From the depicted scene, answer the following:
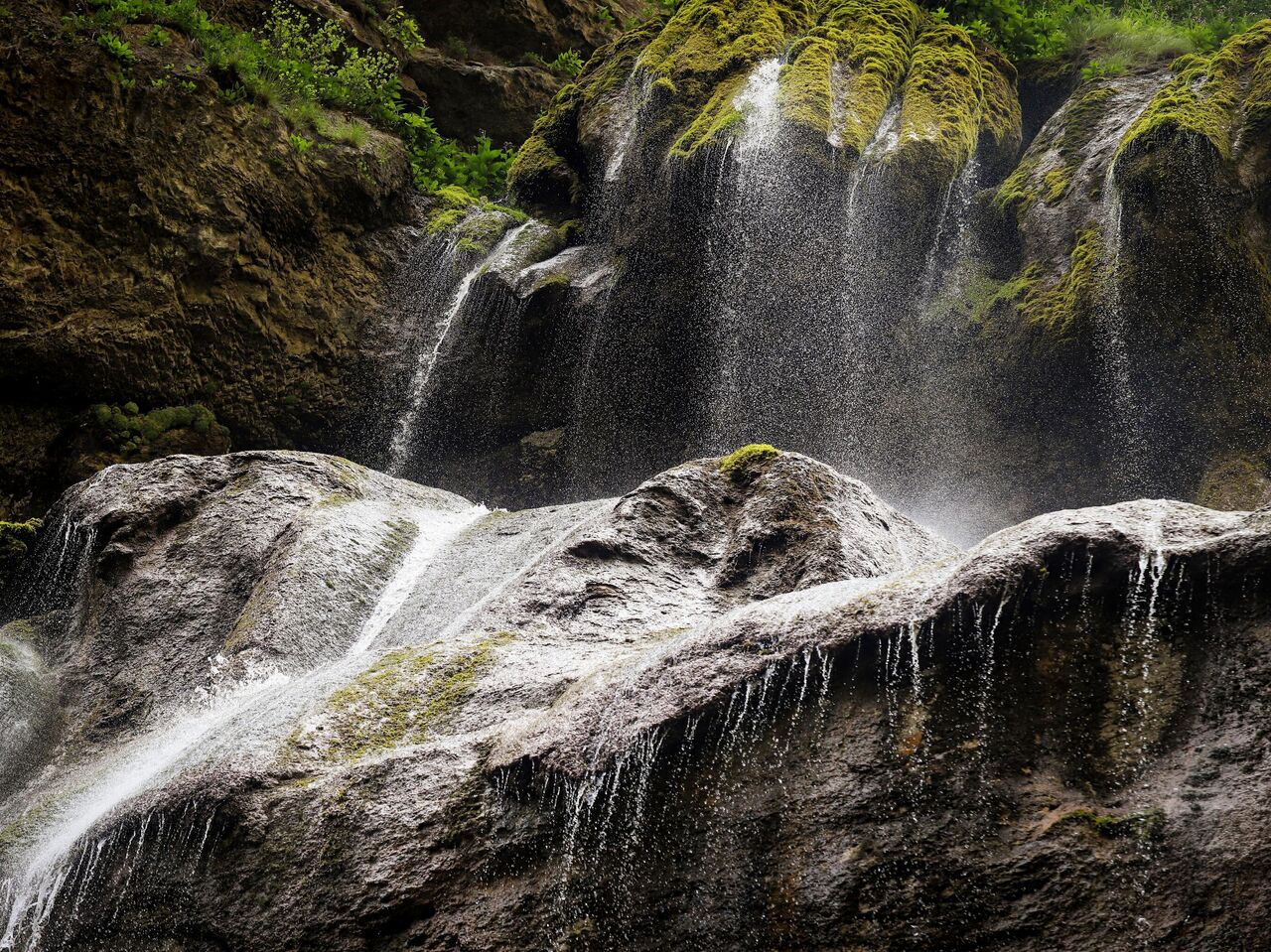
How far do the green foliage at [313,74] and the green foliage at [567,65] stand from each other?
282cm

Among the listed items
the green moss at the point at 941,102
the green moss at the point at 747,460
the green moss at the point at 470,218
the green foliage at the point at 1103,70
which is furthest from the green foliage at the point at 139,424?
the green foliage at the point at 1103,70

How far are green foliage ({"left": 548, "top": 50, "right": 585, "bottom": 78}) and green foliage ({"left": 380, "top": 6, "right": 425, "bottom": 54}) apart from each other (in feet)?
9.16

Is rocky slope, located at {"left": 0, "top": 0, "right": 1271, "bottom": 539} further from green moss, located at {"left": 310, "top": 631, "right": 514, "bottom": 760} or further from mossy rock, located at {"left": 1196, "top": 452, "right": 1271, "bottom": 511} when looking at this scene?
green moss, located at {"left": 310, "top": 631, "right": 514, "bottom": 760}

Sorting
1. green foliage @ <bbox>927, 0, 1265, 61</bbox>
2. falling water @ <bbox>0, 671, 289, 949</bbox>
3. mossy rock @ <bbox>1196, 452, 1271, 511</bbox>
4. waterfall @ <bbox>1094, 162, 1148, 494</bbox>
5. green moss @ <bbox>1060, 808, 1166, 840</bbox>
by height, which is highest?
green foliage @ <bbox>927, 0, 1265, 61</bbox>

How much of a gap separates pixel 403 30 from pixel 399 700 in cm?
1622

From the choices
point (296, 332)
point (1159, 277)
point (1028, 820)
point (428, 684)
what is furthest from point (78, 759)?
point (1159, 277)

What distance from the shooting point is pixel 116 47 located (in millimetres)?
11617

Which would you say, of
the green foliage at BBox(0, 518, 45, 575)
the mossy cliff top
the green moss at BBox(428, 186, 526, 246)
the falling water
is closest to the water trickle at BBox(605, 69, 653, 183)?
the mossy cliff top

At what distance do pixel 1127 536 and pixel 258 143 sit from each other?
1246 centimetres

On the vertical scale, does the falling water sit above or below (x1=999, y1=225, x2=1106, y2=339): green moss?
below

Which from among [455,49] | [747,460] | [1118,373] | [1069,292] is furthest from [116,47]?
[1118,373]

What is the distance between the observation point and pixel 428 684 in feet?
17.4

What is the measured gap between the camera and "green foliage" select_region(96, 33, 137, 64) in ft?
38.0

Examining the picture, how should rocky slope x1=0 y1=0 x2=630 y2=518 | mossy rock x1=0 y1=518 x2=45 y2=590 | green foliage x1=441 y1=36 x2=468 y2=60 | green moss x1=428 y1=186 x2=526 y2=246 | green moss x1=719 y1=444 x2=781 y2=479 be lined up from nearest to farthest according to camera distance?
1. green moss x1=719 y1=444 x2=781 y2=479
2. mossy rock x1=0 y1=518 x2=45 y2=590
3. rocky slope x1=0 y1=0 x2=630 y2=518
4. green moss x1=428 y1=186 x2=526 y2=246
5. green foliage x1=441 y1=36 x2=468 y2=60
